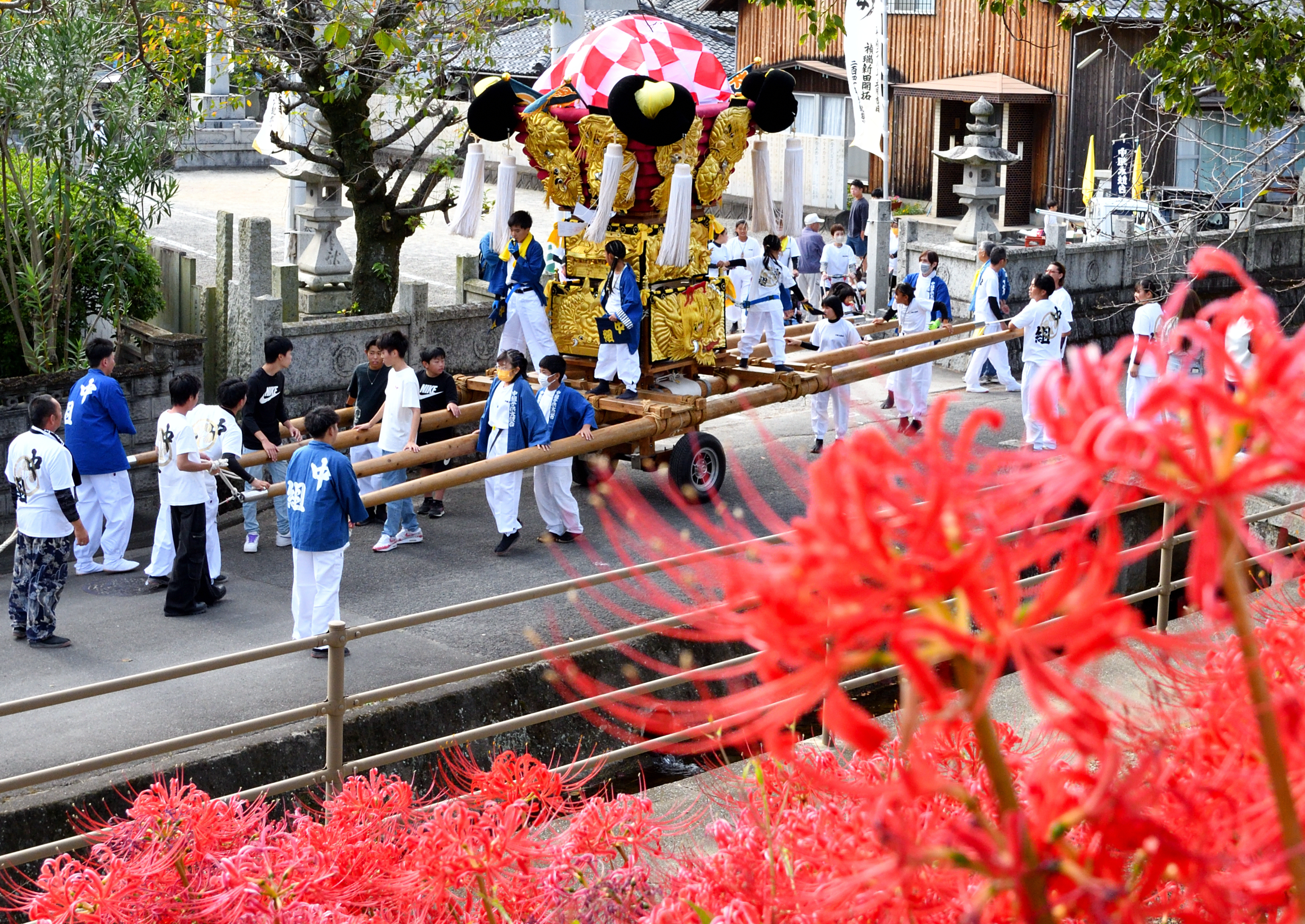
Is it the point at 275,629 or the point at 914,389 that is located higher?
the point at 914,389

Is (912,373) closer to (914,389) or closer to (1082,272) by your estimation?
(914,389)

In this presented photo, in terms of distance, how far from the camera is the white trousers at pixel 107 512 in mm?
9031

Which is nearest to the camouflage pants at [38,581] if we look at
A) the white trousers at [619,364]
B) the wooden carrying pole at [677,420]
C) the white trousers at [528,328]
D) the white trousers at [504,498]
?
the wooden carrying pole at [677,420]

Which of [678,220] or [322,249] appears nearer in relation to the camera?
[678,220]

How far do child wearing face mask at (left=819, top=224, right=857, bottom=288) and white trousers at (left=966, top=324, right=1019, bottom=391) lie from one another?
128 inches

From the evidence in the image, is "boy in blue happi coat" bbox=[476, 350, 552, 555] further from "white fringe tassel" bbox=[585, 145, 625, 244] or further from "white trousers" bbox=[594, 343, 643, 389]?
"white fringe tassel" bbox=[585, 145, 625, 244]

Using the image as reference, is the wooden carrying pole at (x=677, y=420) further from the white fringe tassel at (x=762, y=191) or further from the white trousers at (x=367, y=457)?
the white fringe tassel at (x=762, y=191)

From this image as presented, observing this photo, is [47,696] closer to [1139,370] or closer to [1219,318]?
[1219,318]

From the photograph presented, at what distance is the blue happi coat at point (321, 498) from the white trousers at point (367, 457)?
2.32 metres

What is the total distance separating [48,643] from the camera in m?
7.76

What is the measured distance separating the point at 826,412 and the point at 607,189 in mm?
3391

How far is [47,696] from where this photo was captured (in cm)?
438

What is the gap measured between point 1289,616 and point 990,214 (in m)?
22.1

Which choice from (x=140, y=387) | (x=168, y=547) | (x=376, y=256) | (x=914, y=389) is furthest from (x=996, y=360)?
(x=168, y=547)
